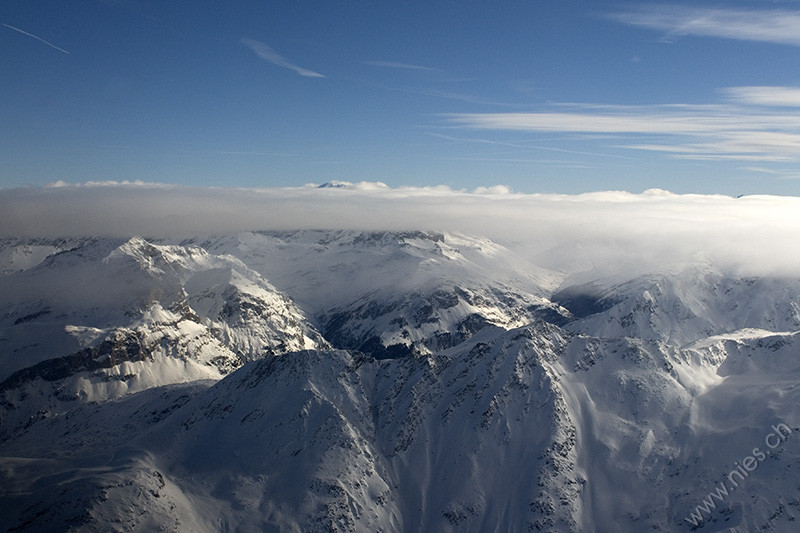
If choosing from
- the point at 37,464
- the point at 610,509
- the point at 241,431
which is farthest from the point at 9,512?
the point at 610,509

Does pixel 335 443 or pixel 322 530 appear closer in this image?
pixel 322 530

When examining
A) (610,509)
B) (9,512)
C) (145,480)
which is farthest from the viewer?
(610,509)

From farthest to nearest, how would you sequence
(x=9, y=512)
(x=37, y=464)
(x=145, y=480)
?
(x=37, y=464)
(x=145, y=480)
(x=9, y=512)

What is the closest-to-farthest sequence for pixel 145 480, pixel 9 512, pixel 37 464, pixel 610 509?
pixel 9 512 → pixel 145 480 → pixel 610 509 → pixel 37 464

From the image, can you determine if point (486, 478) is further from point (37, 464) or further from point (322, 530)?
point (37, 464)

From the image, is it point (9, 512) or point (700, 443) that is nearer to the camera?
point (9, 512)

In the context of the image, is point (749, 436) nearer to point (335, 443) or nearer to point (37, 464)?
point (335, 443)

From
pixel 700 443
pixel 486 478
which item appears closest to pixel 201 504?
pixel 486 478

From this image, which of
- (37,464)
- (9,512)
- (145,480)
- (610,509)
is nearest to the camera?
(9,512)

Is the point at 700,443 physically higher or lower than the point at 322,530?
higher
